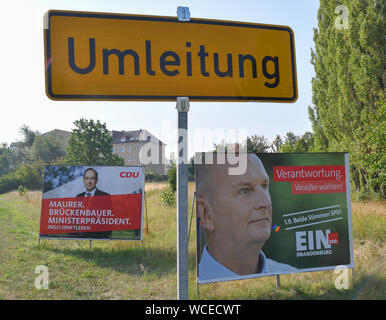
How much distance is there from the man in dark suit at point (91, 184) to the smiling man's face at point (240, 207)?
3.85 m

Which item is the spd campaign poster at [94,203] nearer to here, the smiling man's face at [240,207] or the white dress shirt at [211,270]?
the white dress shirt at [211,270]

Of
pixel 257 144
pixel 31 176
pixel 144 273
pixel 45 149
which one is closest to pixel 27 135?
pixel 45 149

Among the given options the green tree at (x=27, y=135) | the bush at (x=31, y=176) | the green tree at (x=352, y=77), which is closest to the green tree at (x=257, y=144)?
the green tree at (x=352, y=77)

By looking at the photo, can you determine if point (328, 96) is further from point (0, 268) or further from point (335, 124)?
point (0, 268)

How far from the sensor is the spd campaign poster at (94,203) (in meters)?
6.88

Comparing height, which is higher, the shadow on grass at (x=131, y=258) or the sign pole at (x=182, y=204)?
the sign pole at (x=182, y=204)

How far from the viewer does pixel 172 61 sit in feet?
6.35

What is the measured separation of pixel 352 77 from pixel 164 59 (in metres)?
14.4

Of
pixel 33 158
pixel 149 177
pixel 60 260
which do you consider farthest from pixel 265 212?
pixel 33 158

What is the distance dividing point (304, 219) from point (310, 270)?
81 cm

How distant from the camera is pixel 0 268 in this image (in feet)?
18.9

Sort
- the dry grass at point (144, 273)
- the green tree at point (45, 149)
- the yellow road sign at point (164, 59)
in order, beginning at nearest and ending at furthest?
the yellow road sign at point (164, 59)
the dry grass at point (144, 273)
the green tree at point (45, 149)

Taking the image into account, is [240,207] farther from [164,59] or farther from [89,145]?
[89,145]

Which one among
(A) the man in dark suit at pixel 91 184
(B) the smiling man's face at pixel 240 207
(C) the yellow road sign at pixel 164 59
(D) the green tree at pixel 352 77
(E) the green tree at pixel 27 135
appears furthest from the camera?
(E) the green tree at pixel 27 135
